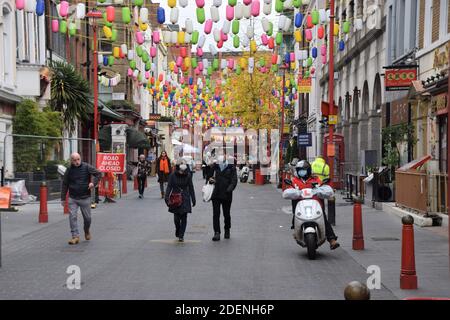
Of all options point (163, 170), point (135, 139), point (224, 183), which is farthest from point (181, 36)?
point (135, 139)

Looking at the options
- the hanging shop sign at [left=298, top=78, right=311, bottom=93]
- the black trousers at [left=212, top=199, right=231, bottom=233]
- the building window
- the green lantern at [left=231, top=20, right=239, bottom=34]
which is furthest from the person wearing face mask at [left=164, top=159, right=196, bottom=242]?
the hanging shop sign at [left=298, top=78, right=311, bottom=93]

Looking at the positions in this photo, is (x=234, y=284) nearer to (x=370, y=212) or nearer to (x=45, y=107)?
(x=370, y=212)

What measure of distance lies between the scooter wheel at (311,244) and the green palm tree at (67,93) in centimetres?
2018

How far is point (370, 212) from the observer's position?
21438 millimetres

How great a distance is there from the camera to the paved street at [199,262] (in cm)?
898

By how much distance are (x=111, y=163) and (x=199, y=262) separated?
52.4ft

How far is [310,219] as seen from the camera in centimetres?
1196

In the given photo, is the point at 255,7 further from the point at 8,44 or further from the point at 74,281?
the point at 74,281

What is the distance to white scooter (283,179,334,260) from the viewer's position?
38.9 feet

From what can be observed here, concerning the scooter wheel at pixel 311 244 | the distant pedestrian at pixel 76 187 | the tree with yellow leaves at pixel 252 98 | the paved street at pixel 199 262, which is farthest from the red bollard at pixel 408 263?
the tree with yellow leaves at pixel 252 98

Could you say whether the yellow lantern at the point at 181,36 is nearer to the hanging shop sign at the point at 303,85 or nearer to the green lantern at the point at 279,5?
the green lantern at the point at 279,5

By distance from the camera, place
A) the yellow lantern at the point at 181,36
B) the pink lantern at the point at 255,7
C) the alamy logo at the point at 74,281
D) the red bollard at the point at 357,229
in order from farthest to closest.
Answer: the yellow lantern at the point at 181,36 < the pink lantern at the point at 255,7 < the red bollard at the point at 357,229 < the alamy logo at the point at 74,281

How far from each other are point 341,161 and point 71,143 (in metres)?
13.1

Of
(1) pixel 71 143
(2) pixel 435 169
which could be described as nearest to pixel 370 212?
(2) pixel 435 169
